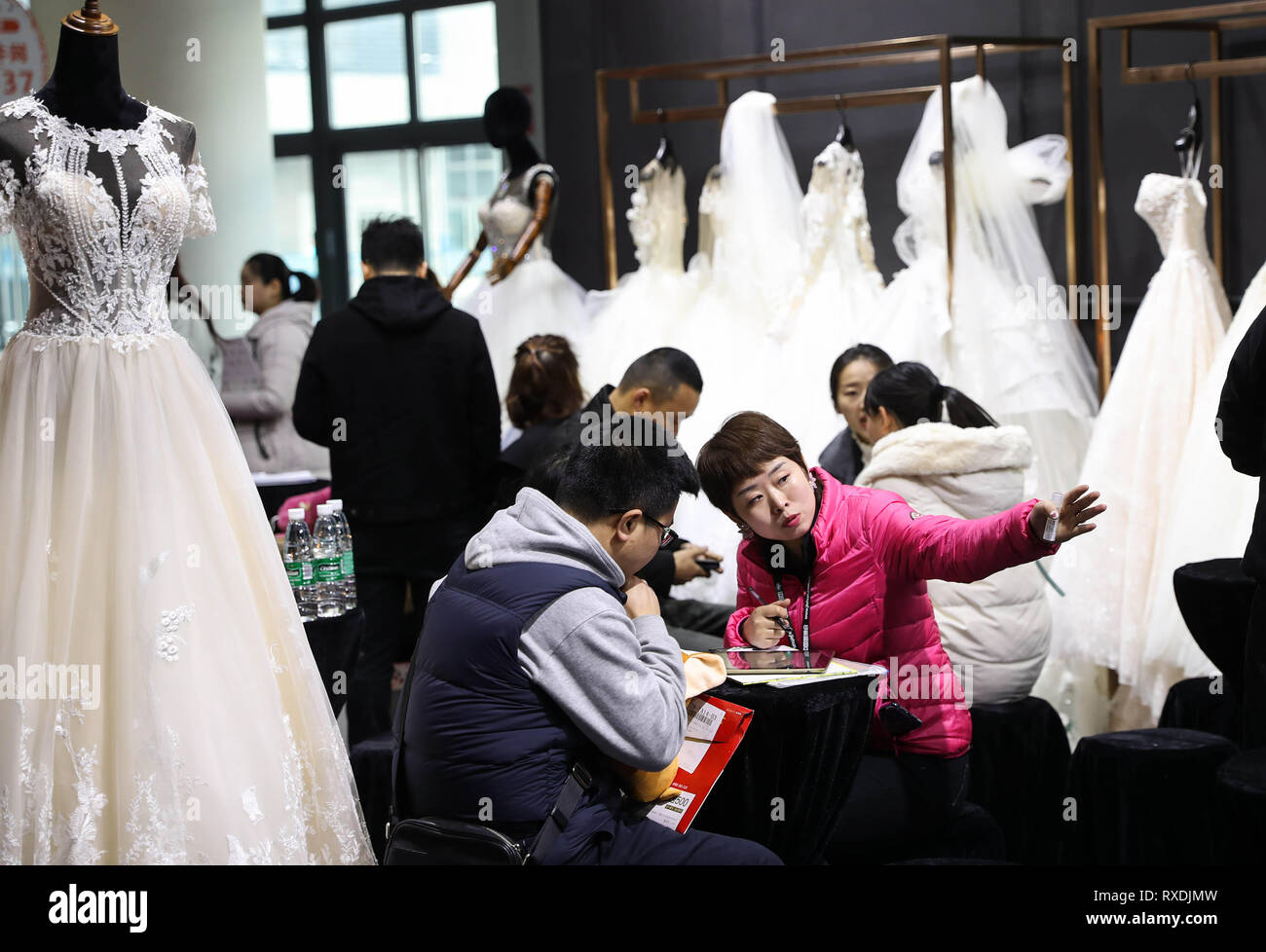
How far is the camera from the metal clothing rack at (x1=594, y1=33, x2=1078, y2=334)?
13.9 feet

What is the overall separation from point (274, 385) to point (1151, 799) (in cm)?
334

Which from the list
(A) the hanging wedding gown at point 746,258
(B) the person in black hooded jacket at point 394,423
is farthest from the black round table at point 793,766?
(A) the hanging wedding gown at point 746,258

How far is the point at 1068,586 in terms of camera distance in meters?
3.96

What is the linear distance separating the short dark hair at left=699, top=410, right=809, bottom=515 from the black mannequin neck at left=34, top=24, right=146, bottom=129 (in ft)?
3.87

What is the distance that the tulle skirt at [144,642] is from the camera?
7.18 feet

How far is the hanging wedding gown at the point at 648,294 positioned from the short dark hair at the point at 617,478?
2.93 m

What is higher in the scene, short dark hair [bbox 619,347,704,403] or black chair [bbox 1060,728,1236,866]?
short dark hair [bbox 619,347,704,403]

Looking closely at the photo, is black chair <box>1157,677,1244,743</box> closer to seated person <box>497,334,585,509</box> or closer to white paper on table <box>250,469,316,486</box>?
seated person <box>497,334,585,509</box>

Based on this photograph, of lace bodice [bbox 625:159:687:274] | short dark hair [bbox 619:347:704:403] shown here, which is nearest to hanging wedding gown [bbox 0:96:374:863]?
short dark hair [bbox 619:347:704:403]

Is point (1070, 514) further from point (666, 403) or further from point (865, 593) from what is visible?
point (666, 403)

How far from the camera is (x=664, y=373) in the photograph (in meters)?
3.25

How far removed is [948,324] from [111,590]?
284cm
